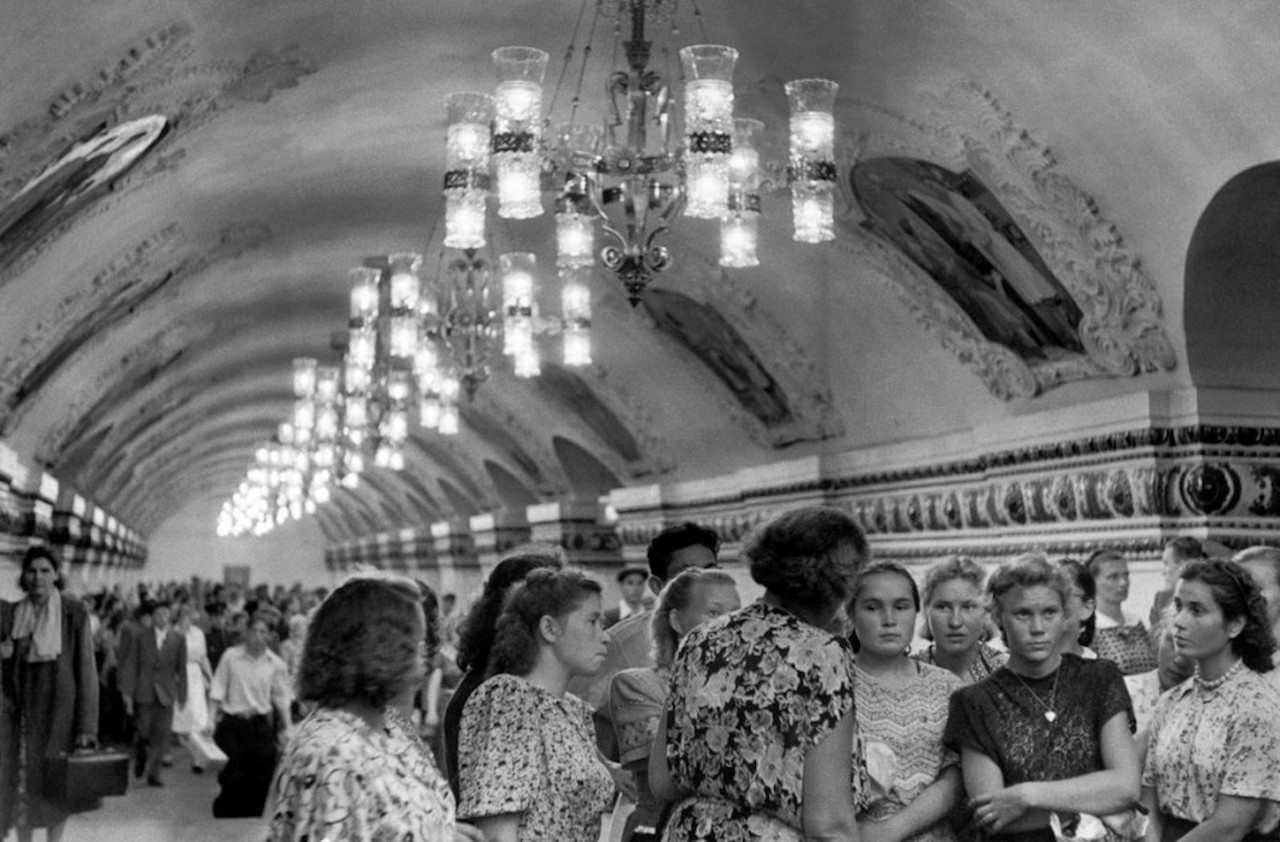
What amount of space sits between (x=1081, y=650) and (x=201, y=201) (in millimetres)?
10157

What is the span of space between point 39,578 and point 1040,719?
7.13 metres

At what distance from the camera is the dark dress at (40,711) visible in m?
10.5

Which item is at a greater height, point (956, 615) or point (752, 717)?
point (956, 615)

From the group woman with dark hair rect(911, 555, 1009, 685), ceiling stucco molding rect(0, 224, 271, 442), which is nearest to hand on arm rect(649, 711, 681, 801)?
woman with dark hair rect(911, 555, 1009, 685)

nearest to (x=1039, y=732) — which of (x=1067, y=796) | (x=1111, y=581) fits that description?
(x=1067, y=796)

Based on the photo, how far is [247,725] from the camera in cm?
1412

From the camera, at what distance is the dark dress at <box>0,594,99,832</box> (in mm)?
10484

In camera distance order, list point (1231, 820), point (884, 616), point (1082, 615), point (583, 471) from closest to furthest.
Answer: point (884, 616)
point (1231, 820)
point (1082, 615)
point (583, 471)

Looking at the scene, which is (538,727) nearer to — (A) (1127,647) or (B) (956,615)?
(B) (956,615)

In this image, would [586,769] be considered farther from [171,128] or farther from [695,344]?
[695,344]

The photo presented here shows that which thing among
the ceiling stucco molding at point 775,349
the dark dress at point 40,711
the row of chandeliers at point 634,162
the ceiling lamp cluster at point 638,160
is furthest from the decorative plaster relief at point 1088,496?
the dark dress at point 40,711

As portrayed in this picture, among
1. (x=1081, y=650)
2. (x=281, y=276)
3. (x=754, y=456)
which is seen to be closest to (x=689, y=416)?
(x=754, y=456)

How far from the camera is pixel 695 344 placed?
725 inches

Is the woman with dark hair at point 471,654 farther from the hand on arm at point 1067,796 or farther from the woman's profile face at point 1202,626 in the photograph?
the woman's profile face at point 1202,626
